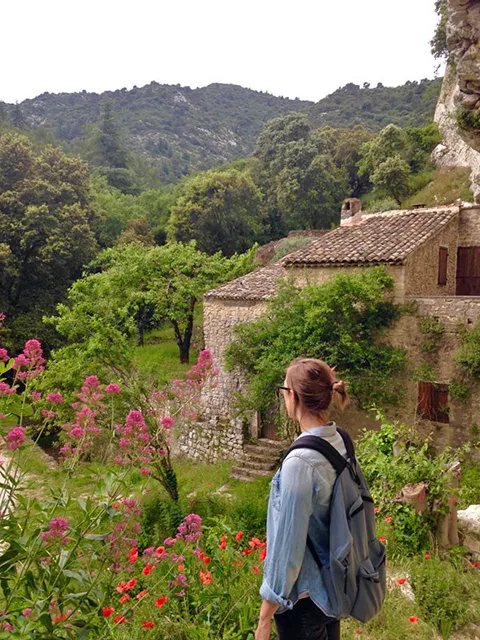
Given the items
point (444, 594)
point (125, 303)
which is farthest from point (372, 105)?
point (444, 594)

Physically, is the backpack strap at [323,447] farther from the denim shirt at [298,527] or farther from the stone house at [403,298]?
the stone house at [403,298]

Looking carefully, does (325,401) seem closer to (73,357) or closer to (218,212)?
(73,357)

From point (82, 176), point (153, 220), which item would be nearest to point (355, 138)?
point (153, 220)

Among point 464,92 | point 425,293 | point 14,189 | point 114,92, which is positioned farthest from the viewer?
point 114,92

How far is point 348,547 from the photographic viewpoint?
2.34 meters

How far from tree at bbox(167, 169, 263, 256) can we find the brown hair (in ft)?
93.3

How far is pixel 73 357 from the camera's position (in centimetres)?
1385

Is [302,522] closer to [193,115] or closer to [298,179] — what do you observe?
[298,179]

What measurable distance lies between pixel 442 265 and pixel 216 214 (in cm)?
1992

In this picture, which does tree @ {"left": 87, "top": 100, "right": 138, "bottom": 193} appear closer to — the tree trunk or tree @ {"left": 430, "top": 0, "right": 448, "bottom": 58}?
tree @ {"left": 430, "top": 0, "right": 448, "bottom": 58}

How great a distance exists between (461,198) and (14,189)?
23309 millimetres

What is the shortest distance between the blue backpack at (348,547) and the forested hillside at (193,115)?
166ft

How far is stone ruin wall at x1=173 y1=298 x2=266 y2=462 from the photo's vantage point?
47.6ft

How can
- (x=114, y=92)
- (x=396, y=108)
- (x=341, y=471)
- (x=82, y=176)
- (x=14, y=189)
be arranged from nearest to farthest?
(x=341, y=471) → (x=14, y=189) → (x=82, y=176) → (x=396, y=108) → (x=114, y=92)
